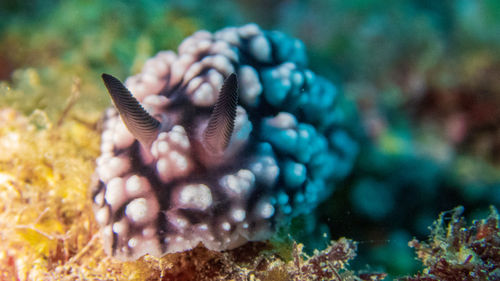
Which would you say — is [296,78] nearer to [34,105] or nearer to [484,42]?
[34,105]

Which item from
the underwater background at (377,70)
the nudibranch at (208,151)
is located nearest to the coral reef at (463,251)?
the nudibranch at (208,151)

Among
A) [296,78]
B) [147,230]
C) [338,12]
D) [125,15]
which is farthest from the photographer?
[338,12]

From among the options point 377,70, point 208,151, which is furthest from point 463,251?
point 377,70

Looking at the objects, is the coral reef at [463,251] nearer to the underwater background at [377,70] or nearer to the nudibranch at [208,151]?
the nudibranch at [208,151]

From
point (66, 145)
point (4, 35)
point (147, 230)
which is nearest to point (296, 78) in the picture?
point (147, 230)

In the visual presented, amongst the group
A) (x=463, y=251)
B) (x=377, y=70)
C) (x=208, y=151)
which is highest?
(x=377, y=70)

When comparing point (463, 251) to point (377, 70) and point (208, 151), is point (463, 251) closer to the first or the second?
point (208, 151)
